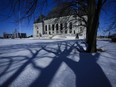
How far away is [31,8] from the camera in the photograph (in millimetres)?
5191

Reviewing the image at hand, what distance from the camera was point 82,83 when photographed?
2.47 metres

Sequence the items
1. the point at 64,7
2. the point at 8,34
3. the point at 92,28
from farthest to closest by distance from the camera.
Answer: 1. the point at 8,34
2. the point at 64,7
3. the point at 92,28

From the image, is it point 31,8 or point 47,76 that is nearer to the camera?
point 47,76

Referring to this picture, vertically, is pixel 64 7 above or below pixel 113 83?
above

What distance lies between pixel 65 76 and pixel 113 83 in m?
1.19

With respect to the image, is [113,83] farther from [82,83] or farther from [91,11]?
[91,11]

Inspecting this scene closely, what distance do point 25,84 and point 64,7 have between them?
359 inches

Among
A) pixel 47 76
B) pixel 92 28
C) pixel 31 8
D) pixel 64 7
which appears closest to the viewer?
pixel 47 76

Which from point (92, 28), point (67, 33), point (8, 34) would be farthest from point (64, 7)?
point (8, 34)

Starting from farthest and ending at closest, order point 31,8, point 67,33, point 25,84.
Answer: point 67,33
point 31,8
point 25,84

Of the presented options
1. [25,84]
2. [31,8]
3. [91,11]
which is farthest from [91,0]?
[25,84]

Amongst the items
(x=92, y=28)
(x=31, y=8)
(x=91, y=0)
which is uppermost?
(x=91, y=0)

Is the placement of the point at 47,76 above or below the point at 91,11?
below

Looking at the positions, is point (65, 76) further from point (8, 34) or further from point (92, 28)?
point (8, 34)
